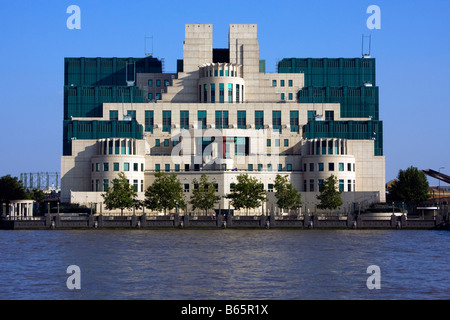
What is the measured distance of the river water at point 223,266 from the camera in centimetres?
5956

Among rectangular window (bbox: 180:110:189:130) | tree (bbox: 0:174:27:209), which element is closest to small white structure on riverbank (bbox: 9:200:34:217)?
tree (bbox: 0:174:27:209)

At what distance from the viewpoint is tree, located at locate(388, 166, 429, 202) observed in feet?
588

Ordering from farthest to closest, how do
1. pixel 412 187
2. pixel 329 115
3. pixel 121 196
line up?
1. pixel 329 115
2. pixel 412 187
3. pixel 121 196

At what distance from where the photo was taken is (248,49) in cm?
19875

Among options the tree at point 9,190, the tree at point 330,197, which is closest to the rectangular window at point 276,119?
the tree at point 330,197

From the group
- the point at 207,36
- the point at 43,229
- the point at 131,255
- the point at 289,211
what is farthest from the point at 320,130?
the point at 131,255

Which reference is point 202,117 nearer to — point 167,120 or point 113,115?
point 167,120

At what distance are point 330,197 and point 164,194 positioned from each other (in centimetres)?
3429

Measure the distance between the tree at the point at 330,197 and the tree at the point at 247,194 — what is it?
12.2 m

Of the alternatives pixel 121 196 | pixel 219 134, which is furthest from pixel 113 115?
pixel 121 196

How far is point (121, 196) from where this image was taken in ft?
505

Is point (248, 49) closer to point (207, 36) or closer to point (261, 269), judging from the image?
point (207, 36)

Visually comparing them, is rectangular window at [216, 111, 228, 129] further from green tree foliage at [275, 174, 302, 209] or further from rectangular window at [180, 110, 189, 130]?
green tree foliage at [275, 174, 302, 209]

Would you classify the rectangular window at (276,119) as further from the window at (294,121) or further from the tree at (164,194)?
the tree at (164,194)
